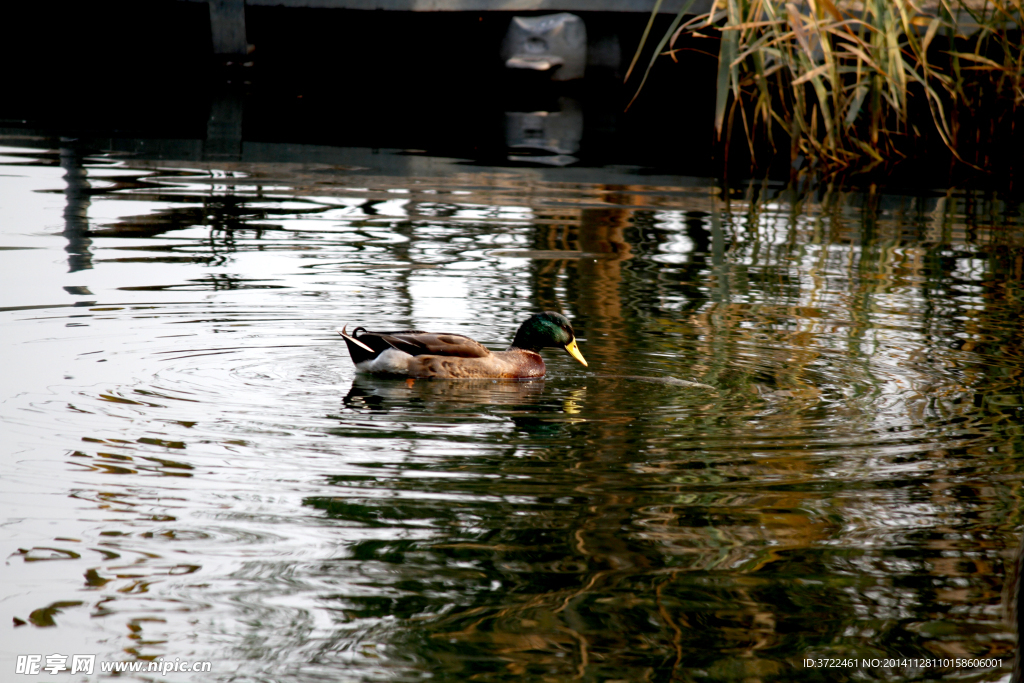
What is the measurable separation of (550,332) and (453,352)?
0.48 metres

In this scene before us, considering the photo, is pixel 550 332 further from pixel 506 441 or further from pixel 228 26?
pixel 228 26

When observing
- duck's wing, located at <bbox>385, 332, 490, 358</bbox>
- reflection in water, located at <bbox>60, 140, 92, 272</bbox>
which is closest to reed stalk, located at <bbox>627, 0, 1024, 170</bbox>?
duck's wing, located at <bbox>385, 332, 490, 358</bbox>

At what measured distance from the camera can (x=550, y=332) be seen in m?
6.13

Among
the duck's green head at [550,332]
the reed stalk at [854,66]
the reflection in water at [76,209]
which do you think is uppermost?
the reed stalk at [854,66]

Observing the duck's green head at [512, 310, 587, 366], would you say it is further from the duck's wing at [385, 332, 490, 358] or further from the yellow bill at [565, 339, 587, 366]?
the duck's wing at [385, 332, 490, 358]

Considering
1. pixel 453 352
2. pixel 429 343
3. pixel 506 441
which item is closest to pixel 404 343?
pixel 429 343

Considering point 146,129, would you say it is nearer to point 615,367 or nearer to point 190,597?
point 615,367

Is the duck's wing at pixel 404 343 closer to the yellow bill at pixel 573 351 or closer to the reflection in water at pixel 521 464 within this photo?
the reflection in water at pixel 521 464

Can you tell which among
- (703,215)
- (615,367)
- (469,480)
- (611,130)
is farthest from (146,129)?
(469,480)

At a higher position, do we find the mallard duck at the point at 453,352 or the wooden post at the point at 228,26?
the wooden post at the point at 228,26

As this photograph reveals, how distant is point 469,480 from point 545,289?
351 centimetres

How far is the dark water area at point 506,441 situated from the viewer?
324 centimetres

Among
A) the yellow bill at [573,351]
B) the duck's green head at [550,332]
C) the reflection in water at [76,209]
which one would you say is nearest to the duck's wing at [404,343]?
the duck's green head at [550,332]

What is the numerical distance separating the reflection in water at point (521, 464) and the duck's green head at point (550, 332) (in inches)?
7.5
